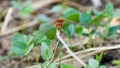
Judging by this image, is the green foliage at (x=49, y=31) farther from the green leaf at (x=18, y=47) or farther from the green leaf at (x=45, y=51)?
the green leaf at (x=45, y=51)

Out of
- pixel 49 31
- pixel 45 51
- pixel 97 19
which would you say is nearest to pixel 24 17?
pixel 49 31

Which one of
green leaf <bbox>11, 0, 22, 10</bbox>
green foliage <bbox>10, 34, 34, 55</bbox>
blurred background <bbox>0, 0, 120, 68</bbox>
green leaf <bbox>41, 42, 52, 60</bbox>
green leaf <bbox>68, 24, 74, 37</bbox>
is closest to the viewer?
green leaf <bbox>41, 42, 52, 60</bbox>

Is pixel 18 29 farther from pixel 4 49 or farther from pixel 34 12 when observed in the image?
pixel 34 12

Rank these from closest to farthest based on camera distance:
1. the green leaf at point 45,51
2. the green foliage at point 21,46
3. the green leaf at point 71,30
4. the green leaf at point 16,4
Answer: the green leaf at point 45,51
the green foliage at point 21,46
the green leaf at point 71,30
the green leaf at point 16,4

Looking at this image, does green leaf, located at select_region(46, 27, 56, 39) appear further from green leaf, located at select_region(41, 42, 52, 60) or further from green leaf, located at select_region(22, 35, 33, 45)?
green leaf, located at select_region(41, 42, 52, 60)

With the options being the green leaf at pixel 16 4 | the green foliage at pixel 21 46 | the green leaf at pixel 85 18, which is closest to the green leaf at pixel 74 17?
the green leaf at pixel 85 18

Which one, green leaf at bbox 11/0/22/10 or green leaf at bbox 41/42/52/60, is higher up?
green leaf at bbox 11/0/22/10

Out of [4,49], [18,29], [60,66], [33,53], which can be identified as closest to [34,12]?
[18,29]

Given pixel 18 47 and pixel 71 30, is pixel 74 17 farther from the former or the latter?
pixel 18 47

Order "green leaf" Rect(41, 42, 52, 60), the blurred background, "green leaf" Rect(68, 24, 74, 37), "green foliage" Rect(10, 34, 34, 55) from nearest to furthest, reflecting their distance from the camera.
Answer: "green leaf" Rect(41, 42, 52, 60) < "green foliage" Rect(10, 34, 34, 55) < "green leaf" Rect(68, 24, 74, 37) < the blurred background

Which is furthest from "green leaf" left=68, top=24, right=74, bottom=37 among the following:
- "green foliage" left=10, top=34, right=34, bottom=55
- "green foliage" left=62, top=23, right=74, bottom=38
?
"green foliage" left=10, top=34, right=34, bottom=55

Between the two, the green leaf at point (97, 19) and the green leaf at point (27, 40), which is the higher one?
the green leaf at point (97, 19)
